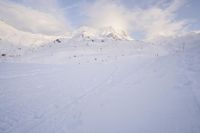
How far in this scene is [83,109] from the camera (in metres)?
6.67

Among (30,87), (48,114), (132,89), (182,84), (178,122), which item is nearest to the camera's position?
(178,122)

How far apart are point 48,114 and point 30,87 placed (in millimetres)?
4667

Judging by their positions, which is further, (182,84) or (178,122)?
(182,84)

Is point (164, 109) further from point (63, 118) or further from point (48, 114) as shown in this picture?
point (48, 114)

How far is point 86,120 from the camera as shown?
580cm

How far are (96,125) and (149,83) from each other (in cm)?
424

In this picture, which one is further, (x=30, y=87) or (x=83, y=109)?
(x=30, y=87)

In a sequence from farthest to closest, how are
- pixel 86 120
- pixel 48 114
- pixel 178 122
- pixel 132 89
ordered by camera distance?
pixel 132 89
pixel 48 114
pixel 86 120
pixel 178 122

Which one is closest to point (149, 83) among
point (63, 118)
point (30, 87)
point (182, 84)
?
point (182, 84)

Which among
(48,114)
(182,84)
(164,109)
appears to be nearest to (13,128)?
(48,114)

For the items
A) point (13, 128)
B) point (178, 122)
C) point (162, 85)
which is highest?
point (162, 85)

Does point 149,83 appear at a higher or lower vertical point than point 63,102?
higher

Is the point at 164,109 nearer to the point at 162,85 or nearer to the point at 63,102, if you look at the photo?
the point at 162,85

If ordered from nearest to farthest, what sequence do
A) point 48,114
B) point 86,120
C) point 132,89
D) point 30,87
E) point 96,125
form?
1. point 96,125
2. point 86,120
3. point 48,114
4. point 132,89
5. point 30,87
